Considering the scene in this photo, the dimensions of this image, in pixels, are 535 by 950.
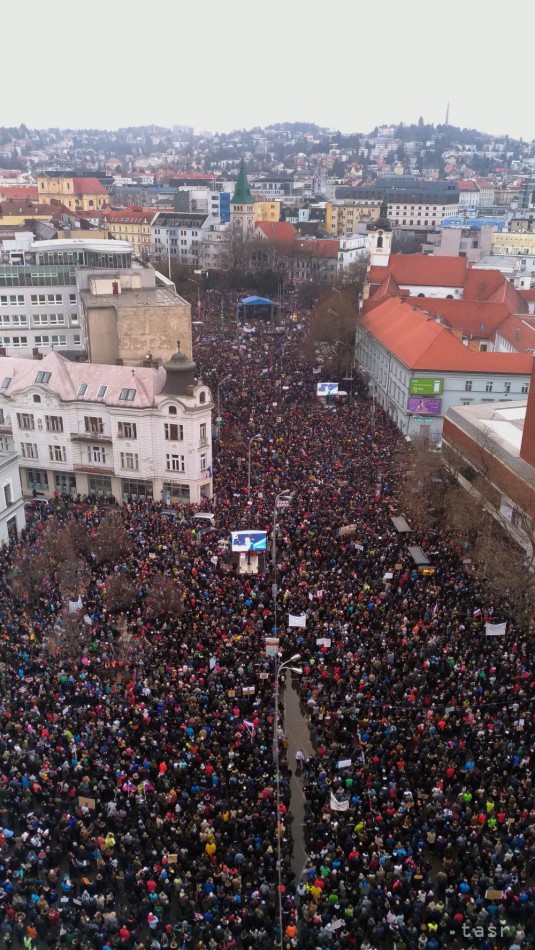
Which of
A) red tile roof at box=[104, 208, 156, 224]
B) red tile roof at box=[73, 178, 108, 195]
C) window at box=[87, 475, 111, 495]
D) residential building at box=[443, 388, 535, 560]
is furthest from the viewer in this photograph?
red tile roof at box=[73, 178, 108, 195]

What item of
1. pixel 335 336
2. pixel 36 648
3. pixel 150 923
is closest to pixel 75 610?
pixel 36 648

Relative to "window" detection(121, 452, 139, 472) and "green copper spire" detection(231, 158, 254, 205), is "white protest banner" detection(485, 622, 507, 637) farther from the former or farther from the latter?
"green copper spire" detection(231, 158, 254, 205)

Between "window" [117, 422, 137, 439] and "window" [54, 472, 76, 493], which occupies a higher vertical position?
"window" [117, 422, 137, 439]

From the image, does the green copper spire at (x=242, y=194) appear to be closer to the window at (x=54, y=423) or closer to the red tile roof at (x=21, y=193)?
the red tile roof at (x=21, y=193)

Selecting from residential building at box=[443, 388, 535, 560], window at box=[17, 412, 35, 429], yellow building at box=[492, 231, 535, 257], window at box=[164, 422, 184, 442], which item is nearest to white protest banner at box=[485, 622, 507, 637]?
residential building at box=[443, 388, 535, 560]

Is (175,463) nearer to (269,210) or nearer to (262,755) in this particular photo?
(262,755)

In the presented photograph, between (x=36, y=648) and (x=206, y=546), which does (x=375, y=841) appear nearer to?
(x=36, y=648)

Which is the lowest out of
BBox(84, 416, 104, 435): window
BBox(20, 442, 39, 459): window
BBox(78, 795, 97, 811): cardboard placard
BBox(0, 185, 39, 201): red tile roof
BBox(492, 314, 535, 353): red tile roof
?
BBox(20, 442, 39, 459): window
